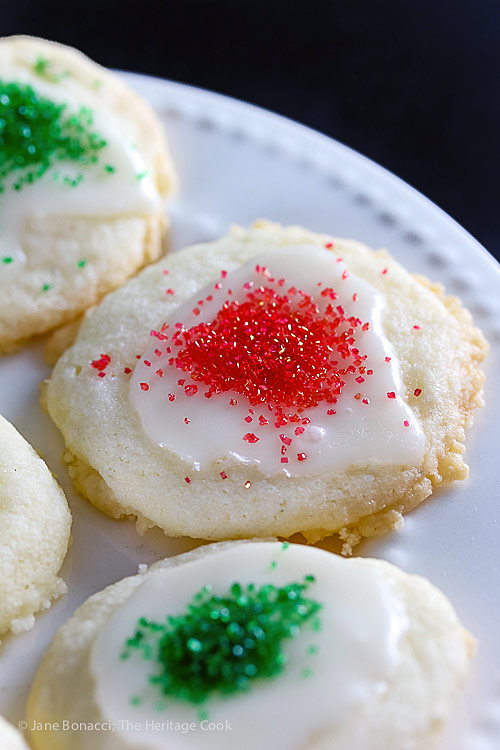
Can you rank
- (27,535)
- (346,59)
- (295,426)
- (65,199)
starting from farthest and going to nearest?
(346,59)
(65,199)
(295,426)
(27,535)

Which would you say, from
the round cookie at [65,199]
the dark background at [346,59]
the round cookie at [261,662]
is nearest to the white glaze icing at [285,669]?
the round cookie at [261,662]

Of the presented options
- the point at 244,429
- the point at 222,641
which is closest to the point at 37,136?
the point at 244,429

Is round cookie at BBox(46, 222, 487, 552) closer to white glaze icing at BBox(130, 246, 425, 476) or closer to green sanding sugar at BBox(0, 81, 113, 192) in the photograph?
white glaze icing at BBox(130, 246, 425, 476)

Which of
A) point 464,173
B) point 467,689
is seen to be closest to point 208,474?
point 467,689

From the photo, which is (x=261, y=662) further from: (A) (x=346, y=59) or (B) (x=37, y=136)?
(A) (x=346, y=59)

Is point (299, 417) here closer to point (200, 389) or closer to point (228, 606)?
point (200, 389)

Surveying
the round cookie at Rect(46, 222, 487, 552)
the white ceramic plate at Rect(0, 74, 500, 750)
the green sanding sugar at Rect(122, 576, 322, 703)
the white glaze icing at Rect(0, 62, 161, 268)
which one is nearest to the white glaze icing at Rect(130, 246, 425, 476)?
the round cookie at Rect(46, 222, 487, 552)
